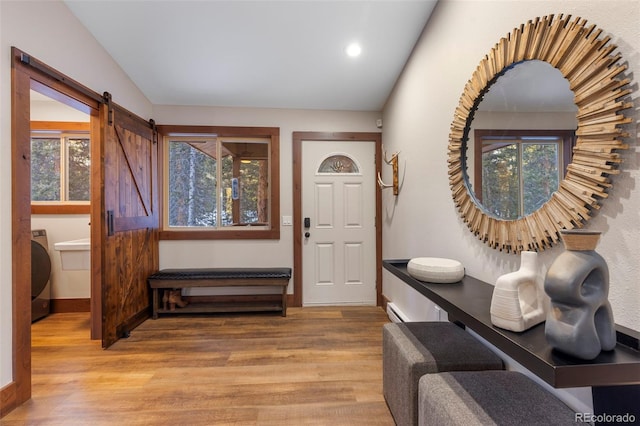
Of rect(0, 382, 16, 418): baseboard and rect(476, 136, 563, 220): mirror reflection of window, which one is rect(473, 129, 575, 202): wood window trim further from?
rect(0, 382, 16, 418): baseboard

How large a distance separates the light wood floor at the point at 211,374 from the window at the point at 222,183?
1146 millimetres

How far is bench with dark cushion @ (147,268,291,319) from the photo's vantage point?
2957 mm

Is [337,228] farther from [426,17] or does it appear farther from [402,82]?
[426,17]

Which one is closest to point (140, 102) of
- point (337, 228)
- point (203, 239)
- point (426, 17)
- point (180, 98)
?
point (180, 98)

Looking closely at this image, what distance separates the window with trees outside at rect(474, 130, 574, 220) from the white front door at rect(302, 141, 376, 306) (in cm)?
200

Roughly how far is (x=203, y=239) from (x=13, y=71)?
2.12 meters

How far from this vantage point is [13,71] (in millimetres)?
1613

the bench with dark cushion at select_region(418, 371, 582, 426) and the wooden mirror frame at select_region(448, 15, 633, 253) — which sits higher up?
the wooden mirror frame at select_region(448, 15, 633, 253)

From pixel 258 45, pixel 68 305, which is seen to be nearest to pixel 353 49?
pixel 258 45

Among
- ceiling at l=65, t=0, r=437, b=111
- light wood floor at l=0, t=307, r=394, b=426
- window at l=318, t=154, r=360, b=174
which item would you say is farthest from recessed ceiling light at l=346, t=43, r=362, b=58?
light wood floor at l=0, t=307, r=394, b=426

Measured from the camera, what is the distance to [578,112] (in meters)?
0.87

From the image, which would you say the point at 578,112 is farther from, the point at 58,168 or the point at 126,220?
the point at 58,168

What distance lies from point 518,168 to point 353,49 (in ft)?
6.07

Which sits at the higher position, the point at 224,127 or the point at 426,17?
the point at 426,17
